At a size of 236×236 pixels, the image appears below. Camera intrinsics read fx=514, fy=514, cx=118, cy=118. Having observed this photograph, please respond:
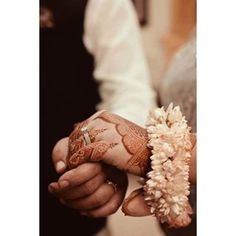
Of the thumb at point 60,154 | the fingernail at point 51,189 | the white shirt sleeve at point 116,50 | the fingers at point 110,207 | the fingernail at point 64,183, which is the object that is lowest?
the fingers at point 110,207

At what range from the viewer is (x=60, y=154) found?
643mm

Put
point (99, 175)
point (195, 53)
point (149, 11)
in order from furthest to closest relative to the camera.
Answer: point (149, 11) < point (195, 53) < point (99, 175)

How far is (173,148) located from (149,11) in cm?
78

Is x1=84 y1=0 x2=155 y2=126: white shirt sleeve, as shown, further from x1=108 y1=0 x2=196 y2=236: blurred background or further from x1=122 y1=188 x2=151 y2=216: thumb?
x1=122 y1=188 x2=151 y2=216: thumb

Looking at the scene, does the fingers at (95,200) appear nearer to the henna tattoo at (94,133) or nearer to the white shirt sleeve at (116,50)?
the henna tattoo at (94,133)

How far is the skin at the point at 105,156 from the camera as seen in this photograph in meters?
0.62

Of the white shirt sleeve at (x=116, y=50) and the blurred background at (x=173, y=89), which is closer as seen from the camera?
the blurred background at (x=173, y=89)

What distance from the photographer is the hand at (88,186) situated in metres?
0.62

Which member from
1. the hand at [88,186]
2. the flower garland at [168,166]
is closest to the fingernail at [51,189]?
the hand at [88,186]

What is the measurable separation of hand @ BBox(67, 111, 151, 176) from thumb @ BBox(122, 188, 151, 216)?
3 centimetres

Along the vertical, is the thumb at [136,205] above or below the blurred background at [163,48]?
below
